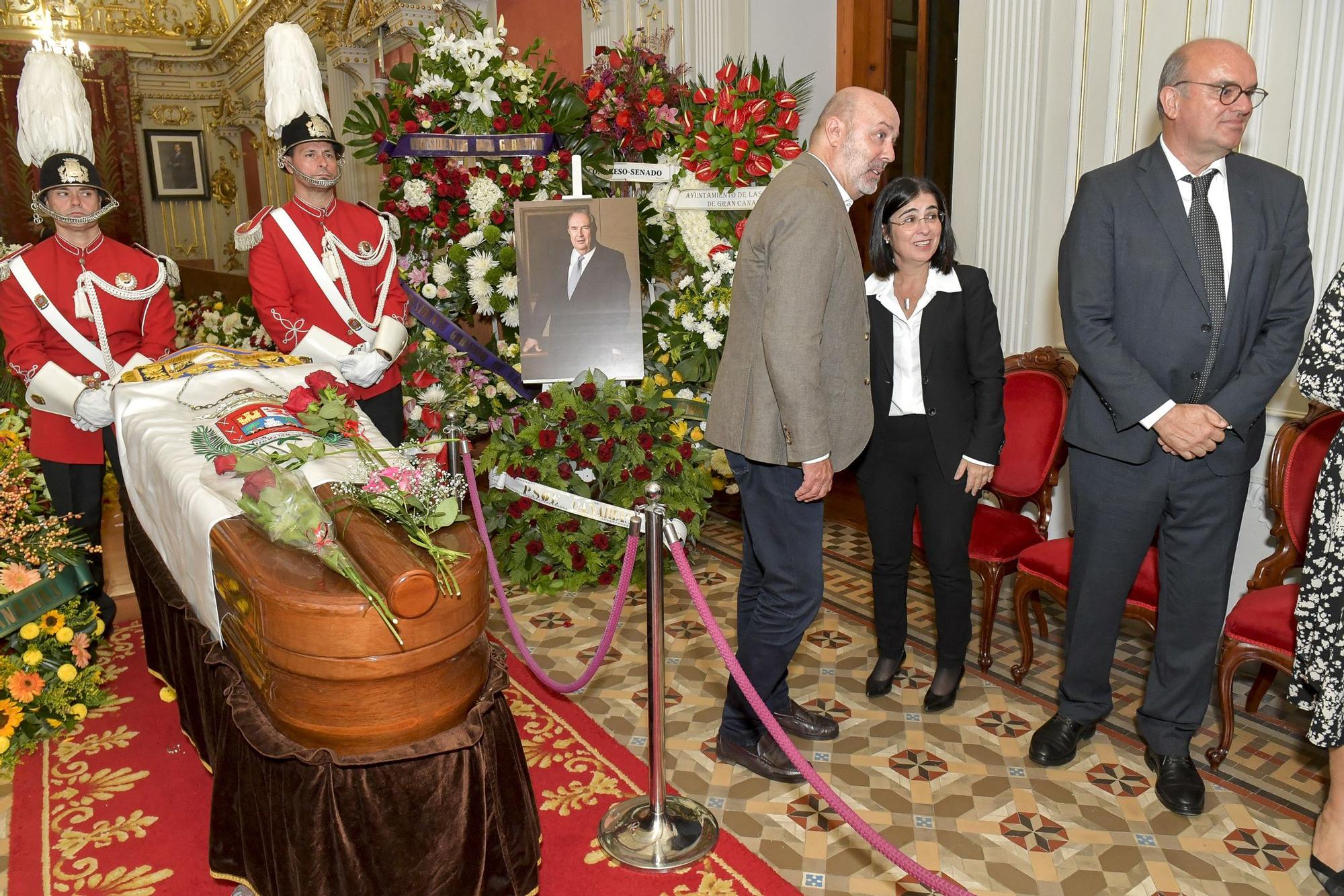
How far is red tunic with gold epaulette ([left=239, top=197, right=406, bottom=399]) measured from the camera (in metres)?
3.64

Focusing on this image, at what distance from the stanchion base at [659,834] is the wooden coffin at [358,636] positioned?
0.72m

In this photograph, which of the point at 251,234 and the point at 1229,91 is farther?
Answer: the point at 251,234

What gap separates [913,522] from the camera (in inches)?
125

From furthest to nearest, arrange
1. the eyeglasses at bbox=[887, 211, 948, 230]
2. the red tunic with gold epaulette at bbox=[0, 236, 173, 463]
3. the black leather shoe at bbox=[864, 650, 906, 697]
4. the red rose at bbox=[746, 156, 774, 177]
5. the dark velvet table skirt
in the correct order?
the red rose at bbox=[746, 156, 774, 177] → the red tunic with gold epaulette at bbox=[0, 236, 173, 463] → the black leather shoe at bbox=[864, 650, 906, 697] → the eyeglasses at bbox=[887, 211, 948, 230] → the dark velvet table skirt

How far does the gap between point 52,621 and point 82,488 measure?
0.65 metres

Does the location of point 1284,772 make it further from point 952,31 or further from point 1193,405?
point 952,31

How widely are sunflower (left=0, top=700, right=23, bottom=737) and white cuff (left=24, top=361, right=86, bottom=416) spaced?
98cm

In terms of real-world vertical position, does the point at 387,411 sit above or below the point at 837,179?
below

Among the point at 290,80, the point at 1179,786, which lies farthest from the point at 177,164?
the point at 1179,786

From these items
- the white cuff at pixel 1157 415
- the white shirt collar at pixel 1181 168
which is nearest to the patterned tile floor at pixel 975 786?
the white cuff at pixel 1157 415

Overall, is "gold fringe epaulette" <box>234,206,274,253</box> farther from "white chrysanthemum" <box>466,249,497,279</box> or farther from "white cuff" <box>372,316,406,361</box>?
"white chrysanthemum" <box>466,249,497,279</box>

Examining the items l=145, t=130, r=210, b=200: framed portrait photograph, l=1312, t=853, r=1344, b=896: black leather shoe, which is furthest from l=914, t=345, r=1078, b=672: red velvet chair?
l=145, t=130, r=210, b=200: framed portrait photograph

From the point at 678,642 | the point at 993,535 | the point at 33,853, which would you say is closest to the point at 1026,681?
the point at 993,535

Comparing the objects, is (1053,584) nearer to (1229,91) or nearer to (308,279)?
(1229,91)
